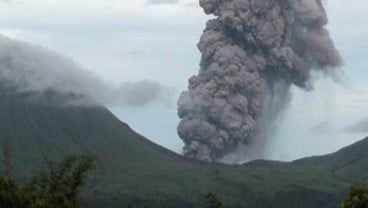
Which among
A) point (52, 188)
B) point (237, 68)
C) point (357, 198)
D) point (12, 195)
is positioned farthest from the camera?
point (237, 68)

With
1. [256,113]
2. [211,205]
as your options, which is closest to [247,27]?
[256,113]

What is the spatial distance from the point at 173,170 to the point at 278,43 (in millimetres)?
50727

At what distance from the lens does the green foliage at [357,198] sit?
32.3 m

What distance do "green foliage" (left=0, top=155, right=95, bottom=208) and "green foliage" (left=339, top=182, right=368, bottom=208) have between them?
12.4 metres

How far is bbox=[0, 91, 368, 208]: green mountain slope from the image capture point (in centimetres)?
14975

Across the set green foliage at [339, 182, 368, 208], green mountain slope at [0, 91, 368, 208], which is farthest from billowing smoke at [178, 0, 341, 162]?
green foliage at [339, 182, 368, 208]

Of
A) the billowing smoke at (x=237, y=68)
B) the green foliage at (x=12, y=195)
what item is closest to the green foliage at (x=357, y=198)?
the green foliage at (x=12, y=195)

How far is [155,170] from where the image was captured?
545 ft

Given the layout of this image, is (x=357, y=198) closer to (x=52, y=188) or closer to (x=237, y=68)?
(x=52, y=188)

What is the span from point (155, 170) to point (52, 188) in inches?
4746

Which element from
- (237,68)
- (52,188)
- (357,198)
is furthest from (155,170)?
(357,198)

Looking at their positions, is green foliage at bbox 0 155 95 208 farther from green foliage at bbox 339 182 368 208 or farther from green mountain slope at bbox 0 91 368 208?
green mountain slope at bbox 0 91 368 208

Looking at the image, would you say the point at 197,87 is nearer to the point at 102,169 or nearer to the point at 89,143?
the point at 102,169

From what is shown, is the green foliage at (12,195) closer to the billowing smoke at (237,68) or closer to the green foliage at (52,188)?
the green foliage at (52,188)
